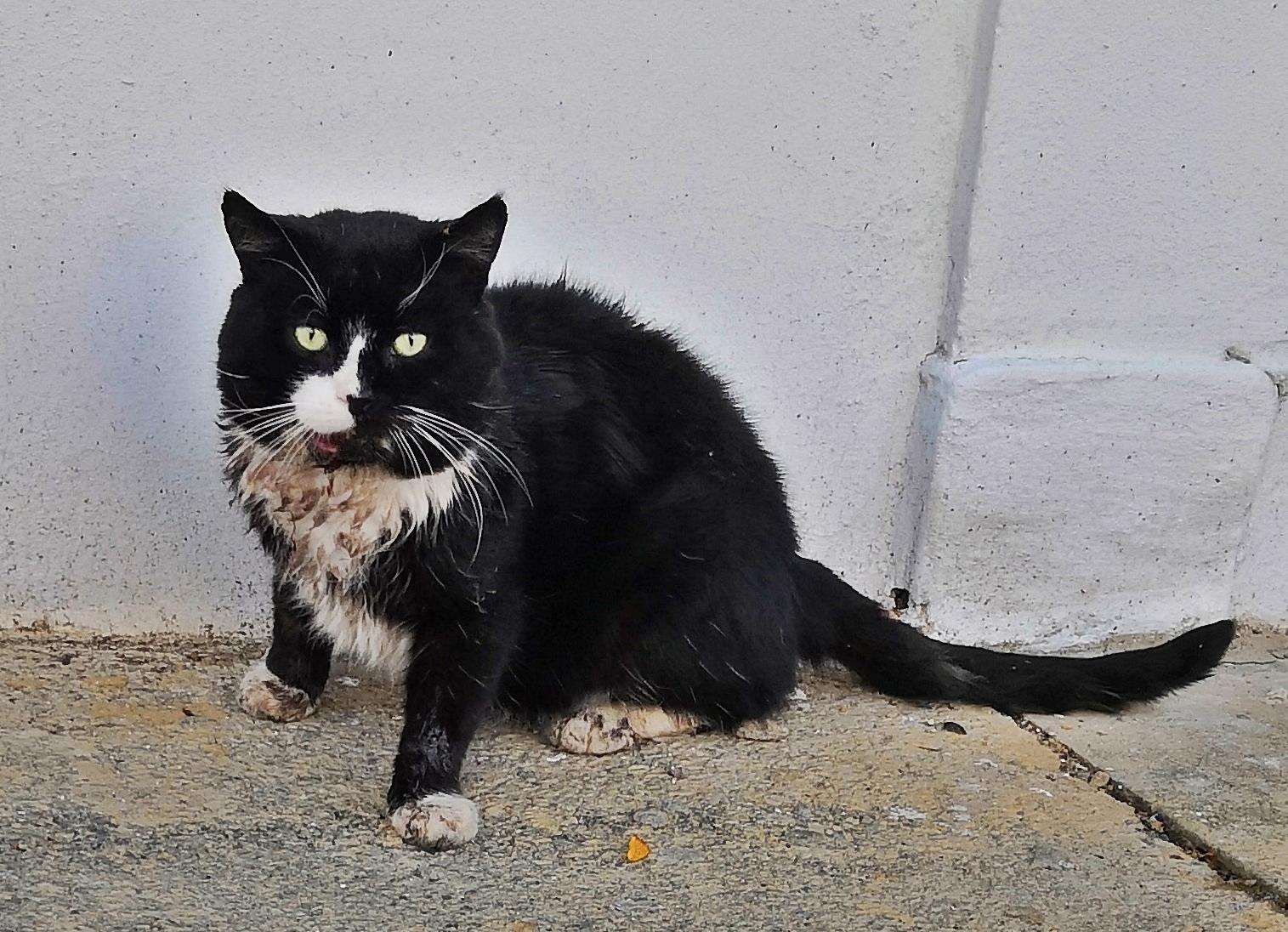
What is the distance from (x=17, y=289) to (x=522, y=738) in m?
1.41

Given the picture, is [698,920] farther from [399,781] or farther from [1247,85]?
[1247,85]

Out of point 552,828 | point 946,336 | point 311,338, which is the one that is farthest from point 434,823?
point 946,336

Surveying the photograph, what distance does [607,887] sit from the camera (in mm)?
2023

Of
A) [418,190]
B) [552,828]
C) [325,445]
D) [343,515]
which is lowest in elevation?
[552,828]

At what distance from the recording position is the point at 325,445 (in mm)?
2111

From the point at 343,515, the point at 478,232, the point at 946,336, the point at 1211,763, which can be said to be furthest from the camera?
the point at 946,336

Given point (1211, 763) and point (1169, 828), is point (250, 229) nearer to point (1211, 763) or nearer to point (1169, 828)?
point (1169, 828)

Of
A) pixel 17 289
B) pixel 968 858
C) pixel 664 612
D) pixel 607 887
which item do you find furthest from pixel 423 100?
pixel 968 858

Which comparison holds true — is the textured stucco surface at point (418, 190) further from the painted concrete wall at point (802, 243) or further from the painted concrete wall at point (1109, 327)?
the painted concrete wall at point (1109, 327)

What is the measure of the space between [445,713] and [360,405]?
0.58 m

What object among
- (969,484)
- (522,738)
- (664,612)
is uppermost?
(969,484)

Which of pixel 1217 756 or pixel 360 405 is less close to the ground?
pixel 360 405

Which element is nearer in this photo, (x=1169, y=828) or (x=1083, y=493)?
(x=1169, y=828)

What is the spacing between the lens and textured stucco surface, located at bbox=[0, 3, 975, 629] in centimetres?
269
